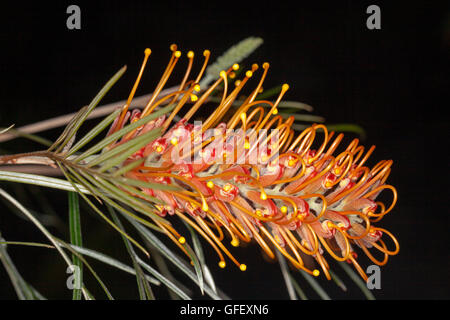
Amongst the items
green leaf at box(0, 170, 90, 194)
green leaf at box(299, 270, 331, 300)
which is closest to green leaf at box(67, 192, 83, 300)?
green leaf at box(0, 170, 90, 194)

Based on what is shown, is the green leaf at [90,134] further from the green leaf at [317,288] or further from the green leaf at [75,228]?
the green leaf at [317,288]

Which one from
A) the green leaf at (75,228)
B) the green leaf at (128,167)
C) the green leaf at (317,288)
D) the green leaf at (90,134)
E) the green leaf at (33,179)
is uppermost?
the green leaf at (90,134)

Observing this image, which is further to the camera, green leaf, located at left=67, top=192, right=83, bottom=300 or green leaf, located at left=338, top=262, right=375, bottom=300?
green leaf, located at left=338, top=262, right=375, bottom=300

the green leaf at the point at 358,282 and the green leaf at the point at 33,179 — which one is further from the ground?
the green leaf at the point at 33,179

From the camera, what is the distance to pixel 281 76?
1.09m

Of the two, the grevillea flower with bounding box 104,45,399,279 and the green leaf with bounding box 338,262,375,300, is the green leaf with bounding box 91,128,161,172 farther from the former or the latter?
the green leaf with bounding box 338,262,375,300

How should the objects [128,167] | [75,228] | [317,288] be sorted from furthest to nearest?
1. [317,288]
2. [75,228]
3. [128,167]

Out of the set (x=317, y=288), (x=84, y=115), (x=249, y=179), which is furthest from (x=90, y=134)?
(x=317, y=288)

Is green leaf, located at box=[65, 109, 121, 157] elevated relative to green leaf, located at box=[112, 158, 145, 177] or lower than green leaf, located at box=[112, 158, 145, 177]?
elevated

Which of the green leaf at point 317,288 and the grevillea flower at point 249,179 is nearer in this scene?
the grevillea flower at point 249,179

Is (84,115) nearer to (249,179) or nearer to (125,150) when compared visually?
(125,150)

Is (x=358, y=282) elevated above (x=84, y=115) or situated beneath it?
situated beneath

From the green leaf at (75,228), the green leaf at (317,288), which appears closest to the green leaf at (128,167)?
the green leaf at (75,228)

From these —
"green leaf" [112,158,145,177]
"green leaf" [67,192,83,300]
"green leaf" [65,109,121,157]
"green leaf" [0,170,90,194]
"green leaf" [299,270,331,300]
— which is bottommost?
"green leaf" [299,270,331,300]
